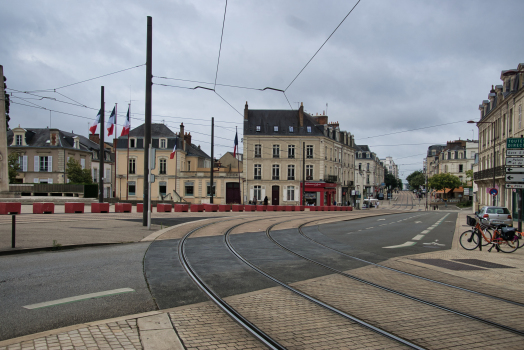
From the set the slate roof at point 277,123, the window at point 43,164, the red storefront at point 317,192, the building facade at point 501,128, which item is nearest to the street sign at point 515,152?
the building facade at point 501,128

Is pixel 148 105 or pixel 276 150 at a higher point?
pixel 276 150

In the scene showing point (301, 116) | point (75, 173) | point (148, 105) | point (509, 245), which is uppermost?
point (301, 116)

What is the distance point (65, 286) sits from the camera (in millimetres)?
6672

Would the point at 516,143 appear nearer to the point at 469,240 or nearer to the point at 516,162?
the point at 516,162

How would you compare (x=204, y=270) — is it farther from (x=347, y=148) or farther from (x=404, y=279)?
(x=347, y=148)

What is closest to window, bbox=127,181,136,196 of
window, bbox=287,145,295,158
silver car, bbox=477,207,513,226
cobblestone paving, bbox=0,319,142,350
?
window, bbox=287,145,295,158

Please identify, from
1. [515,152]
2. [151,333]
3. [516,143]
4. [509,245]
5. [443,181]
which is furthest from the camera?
[443,181]

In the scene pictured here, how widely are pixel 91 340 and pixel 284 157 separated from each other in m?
49.0

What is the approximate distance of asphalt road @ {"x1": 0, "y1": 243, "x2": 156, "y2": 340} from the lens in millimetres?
4996

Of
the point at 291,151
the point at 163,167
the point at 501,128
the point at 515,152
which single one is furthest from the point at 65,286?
the point at 163,167

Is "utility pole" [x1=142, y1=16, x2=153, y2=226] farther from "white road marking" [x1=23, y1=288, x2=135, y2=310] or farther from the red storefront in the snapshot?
the red storefront

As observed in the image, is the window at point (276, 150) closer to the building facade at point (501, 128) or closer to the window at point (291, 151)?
the window at point (291, 151)

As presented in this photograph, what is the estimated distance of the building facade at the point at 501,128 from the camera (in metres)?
31.3

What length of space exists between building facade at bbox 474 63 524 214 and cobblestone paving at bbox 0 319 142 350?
1290 inches
